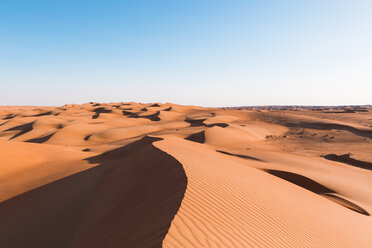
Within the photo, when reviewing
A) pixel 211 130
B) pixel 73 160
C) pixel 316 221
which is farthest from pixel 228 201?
pixel 211 130

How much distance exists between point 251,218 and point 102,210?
2786 mm

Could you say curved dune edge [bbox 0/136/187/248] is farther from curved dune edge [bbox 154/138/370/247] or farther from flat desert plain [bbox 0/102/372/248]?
curved dune edge [bbox 154/138/370/247]

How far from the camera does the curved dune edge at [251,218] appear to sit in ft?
8.99

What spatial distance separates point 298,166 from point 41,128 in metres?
23.8

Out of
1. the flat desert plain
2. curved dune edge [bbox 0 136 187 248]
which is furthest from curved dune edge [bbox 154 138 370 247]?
curved dune edge [bbox 0 136 187 248]

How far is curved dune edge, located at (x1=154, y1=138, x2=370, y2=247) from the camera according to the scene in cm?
274

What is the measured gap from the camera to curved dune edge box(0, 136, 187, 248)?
2.99m

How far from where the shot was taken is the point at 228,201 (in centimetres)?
373

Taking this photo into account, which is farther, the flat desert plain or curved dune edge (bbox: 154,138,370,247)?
the flat desert plain

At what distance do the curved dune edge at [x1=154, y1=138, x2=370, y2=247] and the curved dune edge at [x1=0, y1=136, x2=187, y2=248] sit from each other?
257 millimetres

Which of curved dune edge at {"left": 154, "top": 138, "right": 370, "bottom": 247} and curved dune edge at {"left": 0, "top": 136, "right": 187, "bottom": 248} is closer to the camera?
curved dune edge at {"left": 154, "top": 138, "right": 370, "bottom": 247}

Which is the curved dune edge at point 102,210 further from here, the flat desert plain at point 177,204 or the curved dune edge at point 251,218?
the curved dune edge at point 251,218

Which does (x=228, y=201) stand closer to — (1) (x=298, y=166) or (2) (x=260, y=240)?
(2) (x=260, y=240)

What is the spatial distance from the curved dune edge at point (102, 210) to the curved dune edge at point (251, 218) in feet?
0.84
